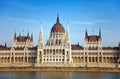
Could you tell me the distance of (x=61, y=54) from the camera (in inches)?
4988

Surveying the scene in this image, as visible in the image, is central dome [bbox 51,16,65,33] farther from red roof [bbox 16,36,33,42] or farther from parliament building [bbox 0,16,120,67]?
red roof [bbox 16,36,33,42]

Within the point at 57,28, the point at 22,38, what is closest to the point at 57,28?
the point at 57,28

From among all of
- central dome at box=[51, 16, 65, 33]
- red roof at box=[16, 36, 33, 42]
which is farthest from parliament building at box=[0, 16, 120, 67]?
red roof at box=[16, 36, 33, 42]

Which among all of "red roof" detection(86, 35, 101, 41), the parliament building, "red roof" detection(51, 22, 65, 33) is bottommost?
the parliament building

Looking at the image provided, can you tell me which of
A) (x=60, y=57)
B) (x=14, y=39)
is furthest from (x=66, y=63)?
(x=14, y=39)

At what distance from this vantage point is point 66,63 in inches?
4845

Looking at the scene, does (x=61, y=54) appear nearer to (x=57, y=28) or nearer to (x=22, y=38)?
(x=57, y=28)

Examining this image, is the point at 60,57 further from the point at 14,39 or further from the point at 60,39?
the point at 14,39

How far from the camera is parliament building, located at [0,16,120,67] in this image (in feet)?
411

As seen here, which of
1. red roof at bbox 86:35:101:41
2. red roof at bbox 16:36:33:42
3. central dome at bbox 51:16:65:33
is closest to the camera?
red roof at bbox 86:35:101:41

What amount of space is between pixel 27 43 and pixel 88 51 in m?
34.2

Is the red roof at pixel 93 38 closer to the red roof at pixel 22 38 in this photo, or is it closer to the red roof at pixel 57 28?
the red roof at pixel 57 28

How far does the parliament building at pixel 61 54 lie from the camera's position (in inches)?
4926

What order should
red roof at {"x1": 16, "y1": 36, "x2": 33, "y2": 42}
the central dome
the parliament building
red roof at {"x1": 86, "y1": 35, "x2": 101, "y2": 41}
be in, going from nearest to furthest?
1. the parliament building
2. red roof at {"x1": 86, "y1": 35, "x2": 101, "y2": 41}
3. the central dome
4. red roof at {"x1": 16, "y1": 36, "x2": 33, "y2": 42}
